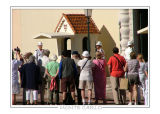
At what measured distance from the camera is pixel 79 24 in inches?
1147

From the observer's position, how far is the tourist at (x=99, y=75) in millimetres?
17734

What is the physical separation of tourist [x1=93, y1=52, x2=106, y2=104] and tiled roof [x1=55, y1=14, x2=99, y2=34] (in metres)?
11.0

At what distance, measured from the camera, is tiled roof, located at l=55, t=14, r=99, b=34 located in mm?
28922

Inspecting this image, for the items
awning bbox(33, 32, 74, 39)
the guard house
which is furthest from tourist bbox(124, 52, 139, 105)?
the guard house

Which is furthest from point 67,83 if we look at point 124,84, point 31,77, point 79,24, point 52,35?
point 79,24

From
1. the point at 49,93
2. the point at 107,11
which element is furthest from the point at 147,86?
the point at 107,11

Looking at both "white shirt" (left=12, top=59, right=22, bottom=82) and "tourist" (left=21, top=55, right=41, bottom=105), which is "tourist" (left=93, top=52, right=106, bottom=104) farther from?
"white shirt" (left=12, top=59, right=22, bottom=82)

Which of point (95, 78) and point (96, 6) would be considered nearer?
point (95, 78)

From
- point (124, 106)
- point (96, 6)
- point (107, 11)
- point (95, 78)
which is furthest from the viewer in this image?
point (107, 11)

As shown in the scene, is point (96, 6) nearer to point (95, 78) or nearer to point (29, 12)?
point (95, 78)

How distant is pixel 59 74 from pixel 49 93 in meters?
0.94

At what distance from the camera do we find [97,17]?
93.9 feet

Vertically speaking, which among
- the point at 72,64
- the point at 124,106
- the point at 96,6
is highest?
the point at 96,6

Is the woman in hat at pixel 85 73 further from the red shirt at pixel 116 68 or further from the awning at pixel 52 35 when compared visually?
the awning at pixel 52 35
